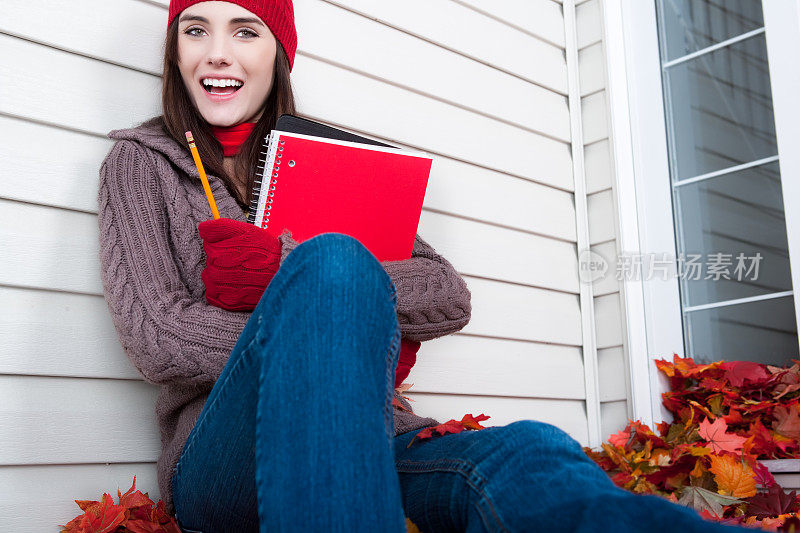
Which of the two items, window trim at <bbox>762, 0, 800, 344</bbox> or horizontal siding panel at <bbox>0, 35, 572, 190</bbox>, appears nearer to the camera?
horizontal siding panel at <bbox>0, 35, 572, 190</bbox>

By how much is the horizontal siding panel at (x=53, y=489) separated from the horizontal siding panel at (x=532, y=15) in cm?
141

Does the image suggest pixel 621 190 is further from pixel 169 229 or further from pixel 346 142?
pixel 169 229

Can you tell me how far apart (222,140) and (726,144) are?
1375 millimetres

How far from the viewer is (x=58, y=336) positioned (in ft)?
3.94

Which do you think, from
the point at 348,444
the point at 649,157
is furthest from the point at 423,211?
the point at 348,444

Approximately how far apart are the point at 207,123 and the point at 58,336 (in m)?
0.43

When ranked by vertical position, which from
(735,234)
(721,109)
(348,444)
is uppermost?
(721,109)

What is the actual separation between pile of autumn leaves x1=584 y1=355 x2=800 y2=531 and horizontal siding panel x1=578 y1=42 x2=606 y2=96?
2.67 feet

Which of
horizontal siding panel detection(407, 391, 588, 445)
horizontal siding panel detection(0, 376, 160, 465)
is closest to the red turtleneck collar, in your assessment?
horizontal siding panel detection(0, 376, 160, 465)

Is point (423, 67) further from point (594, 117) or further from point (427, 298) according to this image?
point (427, 298)

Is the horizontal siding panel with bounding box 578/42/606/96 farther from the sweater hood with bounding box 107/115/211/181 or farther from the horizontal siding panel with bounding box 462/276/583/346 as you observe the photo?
the sweater hood with bounding box 107/115/211/181

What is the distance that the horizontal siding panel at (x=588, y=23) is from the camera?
215cm

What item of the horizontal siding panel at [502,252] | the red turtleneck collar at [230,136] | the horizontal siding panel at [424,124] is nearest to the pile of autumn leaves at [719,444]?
the horizontal siding panel at [502,252]

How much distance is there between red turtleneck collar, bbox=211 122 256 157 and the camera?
50.0 inches
